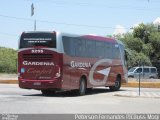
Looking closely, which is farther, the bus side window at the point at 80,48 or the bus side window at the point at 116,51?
the bus side window at the point at 116,51

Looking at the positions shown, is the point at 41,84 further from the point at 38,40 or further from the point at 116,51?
the point at 116,51

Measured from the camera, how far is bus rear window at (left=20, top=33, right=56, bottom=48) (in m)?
25.2

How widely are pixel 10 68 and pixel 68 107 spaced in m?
40.8

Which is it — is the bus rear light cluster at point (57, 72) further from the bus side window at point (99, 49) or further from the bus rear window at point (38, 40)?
the bus side window at point (99, 49)

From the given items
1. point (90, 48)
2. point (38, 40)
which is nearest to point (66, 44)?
point (38, 40)

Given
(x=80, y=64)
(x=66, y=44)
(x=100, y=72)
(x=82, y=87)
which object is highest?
(x=66, y=44)

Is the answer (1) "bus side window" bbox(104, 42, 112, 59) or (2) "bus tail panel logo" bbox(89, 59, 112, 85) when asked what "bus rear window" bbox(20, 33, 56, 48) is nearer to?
(2) "bus tail panel logo" bbox(89, 59, 112, 85)

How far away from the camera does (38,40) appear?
83.5 ft

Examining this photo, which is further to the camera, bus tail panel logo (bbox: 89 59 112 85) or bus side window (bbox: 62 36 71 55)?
bus tail panel logo (bbox: 89 59 112 85)

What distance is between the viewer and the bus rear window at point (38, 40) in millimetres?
25188

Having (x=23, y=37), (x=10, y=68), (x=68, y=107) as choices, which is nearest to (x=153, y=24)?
(x=10, y=68)

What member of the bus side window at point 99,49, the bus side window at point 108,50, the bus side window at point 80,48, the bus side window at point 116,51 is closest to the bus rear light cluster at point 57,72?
the bus side window at point 80,48

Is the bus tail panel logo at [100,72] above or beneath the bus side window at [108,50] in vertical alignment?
beneath

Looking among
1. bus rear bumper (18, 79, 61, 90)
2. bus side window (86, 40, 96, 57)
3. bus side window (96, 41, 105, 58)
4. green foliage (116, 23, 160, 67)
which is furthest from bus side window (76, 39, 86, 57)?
green foliage (116, 23, 160, 67)
